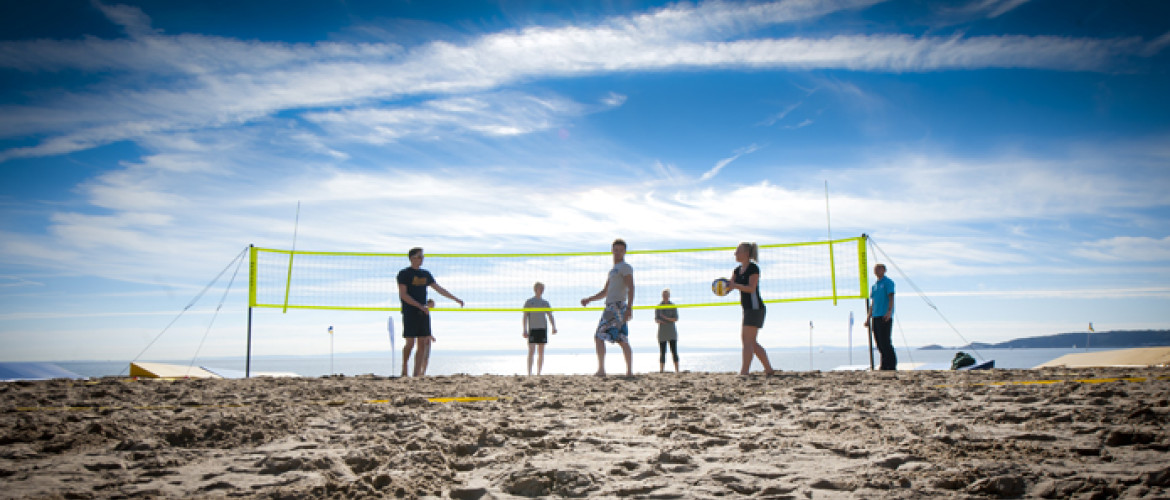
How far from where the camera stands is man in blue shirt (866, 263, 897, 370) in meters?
7.43

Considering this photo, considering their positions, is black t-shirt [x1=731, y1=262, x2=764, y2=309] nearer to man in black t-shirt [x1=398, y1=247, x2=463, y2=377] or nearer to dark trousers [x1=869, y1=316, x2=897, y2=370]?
dark trousers [x1=869, y1=316, x2=897, y2=370]

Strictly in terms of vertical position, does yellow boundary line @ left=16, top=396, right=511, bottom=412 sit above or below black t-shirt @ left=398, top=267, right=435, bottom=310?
below

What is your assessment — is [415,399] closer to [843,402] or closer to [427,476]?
[427,476]

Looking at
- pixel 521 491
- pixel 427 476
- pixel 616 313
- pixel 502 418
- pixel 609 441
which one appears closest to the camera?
pixel 521 491

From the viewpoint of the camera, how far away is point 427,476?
91.6 inches

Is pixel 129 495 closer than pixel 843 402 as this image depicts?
Yes

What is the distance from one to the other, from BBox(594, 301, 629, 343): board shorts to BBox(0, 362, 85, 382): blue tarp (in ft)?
25.0

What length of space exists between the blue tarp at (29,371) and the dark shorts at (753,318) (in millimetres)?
9017

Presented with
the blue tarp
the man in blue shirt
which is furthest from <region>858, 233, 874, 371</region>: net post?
the blue tarp

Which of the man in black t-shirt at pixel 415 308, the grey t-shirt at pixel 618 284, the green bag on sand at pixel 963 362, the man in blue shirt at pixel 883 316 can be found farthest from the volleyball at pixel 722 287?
the green bag on sand at pixel 963 362

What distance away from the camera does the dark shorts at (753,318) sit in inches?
242

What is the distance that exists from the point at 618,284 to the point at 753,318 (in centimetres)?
138

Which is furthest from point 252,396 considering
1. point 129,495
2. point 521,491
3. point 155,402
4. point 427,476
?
point 521,491

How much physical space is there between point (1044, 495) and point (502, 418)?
95.9 inches
